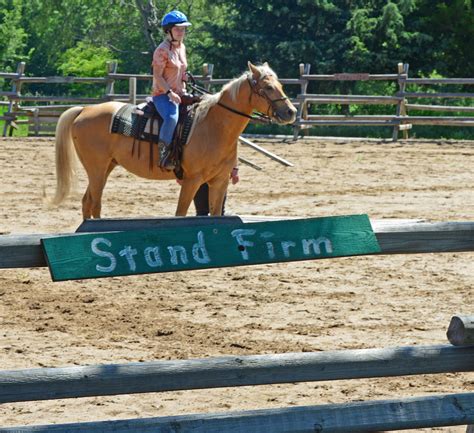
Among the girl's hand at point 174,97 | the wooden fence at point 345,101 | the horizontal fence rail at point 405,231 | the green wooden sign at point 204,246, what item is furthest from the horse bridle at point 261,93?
the wooden fence at point 345,101

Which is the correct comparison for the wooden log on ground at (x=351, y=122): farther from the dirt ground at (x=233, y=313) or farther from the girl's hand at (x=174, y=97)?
the girl's hand at (x=174, y=97)

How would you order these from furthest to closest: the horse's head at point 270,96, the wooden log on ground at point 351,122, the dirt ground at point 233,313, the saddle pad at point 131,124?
the wooden log on ground at point 351,122 < the saddle pad at point 131,124 < the horse's head at point 270,96 < the dirt ground at point 233,313

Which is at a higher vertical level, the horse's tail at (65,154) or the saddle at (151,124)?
the saddle at (151,124)

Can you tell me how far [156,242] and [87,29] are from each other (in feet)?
166

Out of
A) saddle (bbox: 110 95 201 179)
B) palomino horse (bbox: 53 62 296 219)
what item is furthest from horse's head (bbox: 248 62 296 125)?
saddle (bbox: 110 95 201 179)

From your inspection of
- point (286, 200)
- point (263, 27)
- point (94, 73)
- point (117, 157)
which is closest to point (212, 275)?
point (117, 157)

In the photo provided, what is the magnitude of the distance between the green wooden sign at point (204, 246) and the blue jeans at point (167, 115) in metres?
6.61

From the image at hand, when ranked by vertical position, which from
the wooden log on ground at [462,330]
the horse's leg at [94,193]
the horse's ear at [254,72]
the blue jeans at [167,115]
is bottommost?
the horse's leg at [94,193]

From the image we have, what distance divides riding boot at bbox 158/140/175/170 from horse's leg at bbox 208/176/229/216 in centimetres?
48

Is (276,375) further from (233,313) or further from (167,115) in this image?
(167,115)

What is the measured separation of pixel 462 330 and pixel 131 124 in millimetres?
7314

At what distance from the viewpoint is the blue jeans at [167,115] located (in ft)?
35.7

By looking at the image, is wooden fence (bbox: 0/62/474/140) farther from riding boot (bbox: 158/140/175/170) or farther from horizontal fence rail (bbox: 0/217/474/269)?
horizontal fence rail (bbox: 0/217/474/269)

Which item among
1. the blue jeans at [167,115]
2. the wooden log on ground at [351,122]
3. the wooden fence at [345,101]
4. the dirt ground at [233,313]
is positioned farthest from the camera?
the wooden log on ground at [351,122]
